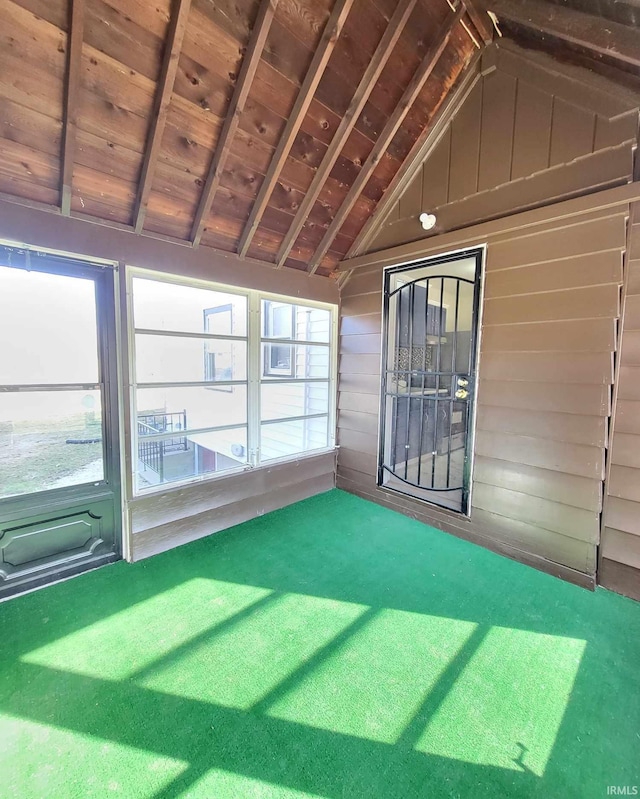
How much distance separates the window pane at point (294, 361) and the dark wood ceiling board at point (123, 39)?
2.10 m

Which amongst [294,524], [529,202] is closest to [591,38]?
[529,202]

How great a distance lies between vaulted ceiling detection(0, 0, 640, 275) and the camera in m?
1.80

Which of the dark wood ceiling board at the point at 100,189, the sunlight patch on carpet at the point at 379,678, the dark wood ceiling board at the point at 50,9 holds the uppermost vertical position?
the dark wood ceiling board at the point at 50,9

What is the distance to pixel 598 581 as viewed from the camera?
2363mm

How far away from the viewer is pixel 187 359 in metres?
2.98

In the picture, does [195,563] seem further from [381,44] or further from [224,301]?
[381,44]

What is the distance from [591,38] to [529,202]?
2.79 feet

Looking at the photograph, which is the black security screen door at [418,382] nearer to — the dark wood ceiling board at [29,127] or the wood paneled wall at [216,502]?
the wood paneled wall at [216,502]

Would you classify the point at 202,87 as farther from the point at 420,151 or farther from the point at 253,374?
the point at 253,374

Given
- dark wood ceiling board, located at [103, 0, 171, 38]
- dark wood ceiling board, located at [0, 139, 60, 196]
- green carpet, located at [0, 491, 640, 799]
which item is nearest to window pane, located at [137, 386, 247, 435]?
green carpet, located at [0, 491, 640, 799]

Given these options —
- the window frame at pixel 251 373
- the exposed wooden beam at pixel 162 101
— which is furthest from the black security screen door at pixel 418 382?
the exposed wooden beam at pixel 162 101

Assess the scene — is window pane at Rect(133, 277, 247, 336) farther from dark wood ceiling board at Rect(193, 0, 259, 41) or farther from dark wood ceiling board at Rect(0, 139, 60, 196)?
dark wood ceiling board at Rect(193, 0, 259, 41)

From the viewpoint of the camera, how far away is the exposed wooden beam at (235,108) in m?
1.90

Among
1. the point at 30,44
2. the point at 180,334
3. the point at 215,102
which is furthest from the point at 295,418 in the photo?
the point at 30,44
